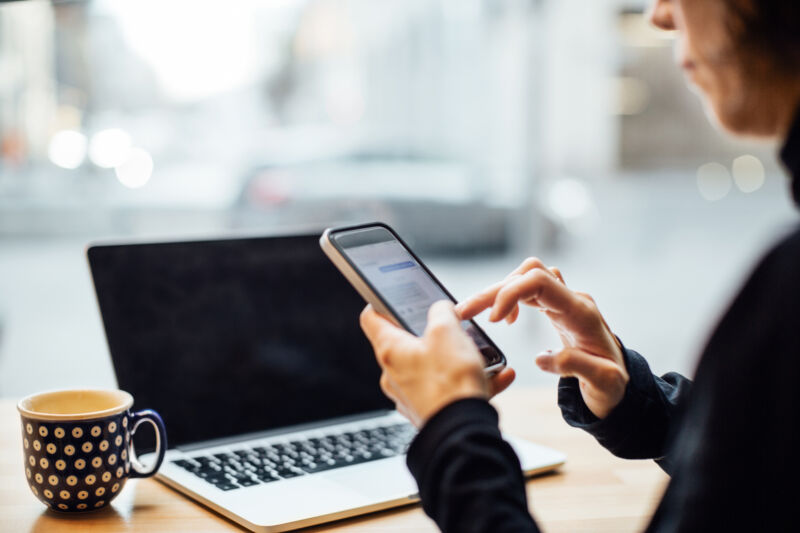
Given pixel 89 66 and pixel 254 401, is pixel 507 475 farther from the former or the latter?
pixel 89 66

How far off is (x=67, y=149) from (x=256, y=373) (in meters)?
2.47

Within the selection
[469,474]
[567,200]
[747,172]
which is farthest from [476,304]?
[747,172]

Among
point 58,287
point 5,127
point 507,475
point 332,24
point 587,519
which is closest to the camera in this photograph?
point 507,475

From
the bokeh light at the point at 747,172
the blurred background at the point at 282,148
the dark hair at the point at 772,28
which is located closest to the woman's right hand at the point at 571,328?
the dark hair at the point at 772,28

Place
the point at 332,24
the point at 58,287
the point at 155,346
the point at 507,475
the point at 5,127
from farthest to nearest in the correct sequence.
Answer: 1. the point at 332,24
2. the point at 58,287
3. the point at 5,127
4. the point at 155,346
5. the point at 507,475

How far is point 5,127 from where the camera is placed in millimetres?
2992

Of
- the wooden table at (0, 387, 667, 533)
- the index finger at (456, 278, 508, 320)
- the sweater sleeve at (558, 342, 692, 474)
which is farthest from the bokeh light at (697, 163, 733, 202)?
the index finger at (456, 278, 508, 320)

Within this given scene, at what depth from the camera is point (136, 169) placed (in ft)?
10.5

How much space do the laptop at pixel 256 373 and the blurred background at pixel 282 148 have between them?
5.40 feet

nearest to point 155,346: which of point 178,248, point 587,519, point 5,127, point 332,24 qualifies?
point 178,248

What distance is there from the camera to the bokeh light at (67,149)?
3.06m

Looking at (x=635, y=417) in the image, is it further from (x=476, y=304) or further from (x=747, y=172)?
(x=747, y=172)

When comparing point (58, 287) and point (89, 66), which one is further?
point (58, 287)

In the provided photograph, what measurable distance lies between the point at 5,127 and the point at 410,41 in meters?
1.65
